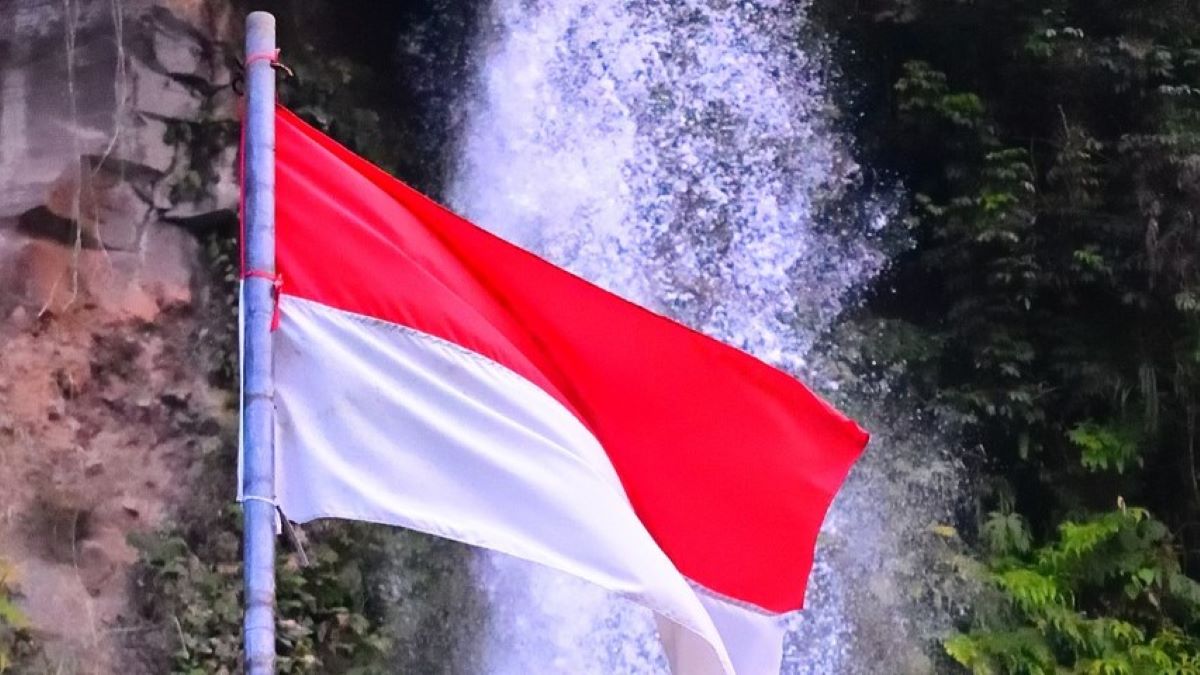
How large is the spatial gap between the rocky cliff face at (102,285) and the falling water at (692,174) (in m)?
2.11

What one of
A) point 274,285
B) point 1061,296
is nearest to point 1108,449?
point 1061,296

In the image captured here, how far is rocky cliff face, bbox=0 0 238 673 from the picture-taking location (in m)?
6.84

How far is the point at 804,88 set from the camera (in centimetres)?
1014

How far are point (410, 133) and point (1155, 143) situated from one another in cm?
448

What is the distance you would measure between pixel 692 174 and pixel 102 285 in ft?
12.6

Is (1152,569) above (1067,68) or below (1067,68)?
below

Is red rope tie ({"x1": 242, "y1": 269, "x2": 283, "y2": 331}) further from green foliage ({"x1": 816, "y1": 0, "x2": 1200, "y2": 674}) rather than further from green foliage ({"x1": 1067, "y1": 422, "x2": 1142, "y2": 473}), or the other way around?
green foliage ({"x1": 1067, "y1": 422, "x2": 1142, "y2": 473})

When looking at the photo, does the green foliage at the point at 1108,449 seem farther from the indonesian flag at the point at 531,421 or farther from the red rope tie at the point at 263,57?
the red rope tie at the point at 263,57

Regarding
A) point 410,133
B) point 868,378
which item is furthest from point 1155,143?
point 410,133

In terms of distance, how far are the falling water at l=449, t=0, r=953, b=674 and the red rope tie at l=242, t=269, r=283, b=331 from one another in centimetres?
581

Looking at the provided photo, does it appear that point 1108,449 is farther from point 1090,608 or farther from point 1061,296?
point 1061,296

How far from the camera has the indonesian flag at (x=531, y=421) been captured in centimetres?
300

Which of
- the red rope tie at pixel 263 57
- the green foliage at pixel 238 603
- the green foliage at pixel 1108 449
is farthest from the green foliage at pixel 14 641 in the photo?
the green foliage at pixel 1108 449

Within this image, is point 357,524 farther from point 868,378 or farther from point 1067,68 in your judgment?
point 1067,68
